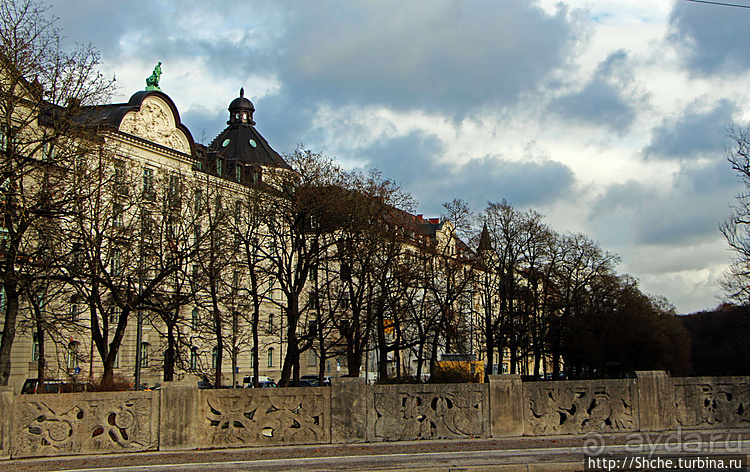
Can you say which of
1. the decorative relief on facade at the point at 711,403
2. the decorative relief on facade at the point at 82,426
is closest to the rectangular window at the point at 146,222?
the decorative relief on facade at the point at 82,426

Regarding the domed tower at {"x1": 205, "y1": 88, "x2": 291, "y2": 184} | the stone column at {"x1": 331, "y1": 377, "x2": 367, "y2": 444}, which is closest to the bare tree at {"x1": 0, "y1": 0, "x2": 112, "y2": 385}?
the stone column at {"x1": 331, "y1": 377, "x2": 367, "y2": 444}

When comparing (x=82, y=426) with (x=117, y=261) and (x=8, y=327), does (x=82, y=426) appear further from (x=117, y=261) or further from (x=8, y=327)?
(x=117, y=261)

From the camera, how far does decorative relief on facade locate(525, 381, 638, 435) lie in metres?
16.8

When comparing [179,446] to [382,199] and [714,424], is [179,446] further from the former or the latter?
[382,199]

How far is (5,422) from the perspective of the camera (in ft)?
46.3

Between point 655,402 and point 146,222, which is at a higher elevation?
point 146,222

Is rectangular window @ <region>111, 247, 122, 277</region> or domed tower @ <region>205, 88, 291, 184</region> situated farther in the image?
domed tower @ <region>205, 88, 291, 184</region>

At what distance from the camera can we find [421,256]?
129ft

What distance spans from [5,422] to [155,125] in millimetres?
37538

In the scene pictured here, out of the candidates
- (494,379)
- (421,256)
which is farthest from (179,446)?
(421,256)

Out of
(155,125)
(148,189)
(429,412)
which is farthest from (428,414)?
(155,125)

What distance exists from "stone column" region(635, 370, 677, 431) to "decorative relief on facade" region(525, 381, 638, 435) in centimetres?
26

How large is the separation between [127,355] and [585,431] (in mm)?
36523

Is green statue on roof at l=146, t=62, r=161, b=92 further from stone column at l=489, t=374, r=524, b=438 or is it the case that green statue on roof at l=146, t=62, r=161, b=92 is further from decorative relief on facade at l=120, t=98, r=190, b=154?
stone column at l=489, t=374, r=524, b=438
